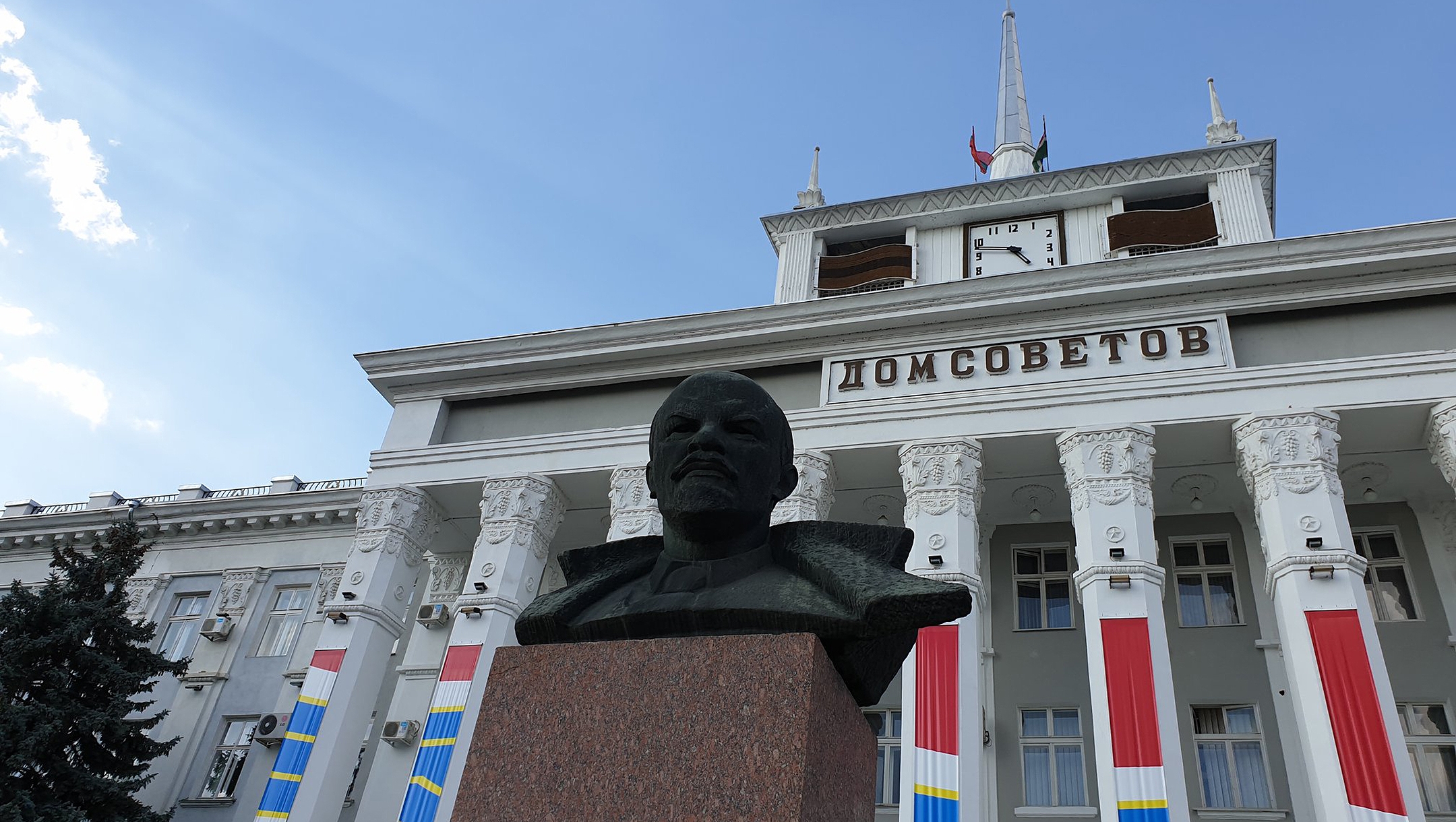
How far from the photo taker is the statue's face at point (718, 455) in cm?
407

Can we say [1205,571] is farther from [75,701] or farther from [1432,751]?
[75,701]

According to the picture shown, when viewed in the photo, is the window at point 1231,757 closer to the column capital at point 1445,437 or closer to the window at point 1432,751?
the window at point 1432,751

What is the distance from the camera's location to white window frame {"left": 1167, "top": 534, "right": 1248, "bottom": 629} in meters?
16.5

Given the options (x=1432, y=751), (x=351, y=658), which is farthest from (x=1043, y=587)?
(x=351, y=658)

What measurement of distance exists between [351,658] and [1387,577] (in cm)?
1737

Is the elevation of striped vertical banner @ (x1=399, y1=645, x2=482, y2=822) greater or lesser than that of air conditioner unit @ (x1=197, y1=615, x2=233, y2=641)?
lesser

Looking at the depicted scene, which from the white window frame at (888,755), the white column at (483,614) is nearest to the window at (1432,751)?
the white window frame at (888,755)

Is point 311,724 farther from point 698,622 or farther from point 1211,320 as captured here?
point 1211,320

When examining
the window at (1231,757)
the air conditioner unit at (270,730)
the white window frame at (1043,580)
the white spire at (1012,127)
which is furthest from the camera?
the white spire at (1012,127)

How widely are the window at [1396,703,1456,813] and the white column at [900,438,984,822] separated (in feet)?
20.7

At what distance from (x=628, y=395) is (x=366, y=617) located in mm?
6347

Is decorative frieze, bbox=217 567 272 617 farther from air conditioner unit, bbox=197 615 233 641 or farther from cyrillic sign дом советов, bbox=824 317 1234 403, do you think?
cyrillic sign дом советов, bbox=824 317 1234 403

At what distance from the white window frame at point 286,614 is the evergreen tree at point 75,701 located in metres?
3.56

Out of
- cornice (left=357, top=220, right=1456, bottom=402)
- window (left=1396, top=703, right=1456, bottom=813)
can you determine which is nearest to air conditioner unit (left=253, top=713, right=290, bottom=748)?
cornice (left=357, top=220, right=1456, bottom=402)
